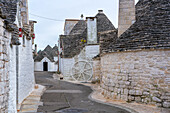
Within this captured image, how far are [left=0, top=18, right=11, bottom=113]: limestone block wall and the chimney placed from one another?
8.16m

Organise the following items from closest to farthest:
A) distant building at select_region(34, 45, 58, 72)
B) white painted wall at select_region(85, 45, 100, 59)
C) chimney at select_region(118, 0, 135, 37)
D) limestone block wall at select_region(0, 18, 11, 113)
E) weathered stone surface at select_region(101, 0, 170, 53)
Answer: limestone block wall at select_region(0, 18, 11, 113) → weathered stone surface at select_region(101, 0, 170, 53) → chimney at select_region(118, 0, 135, 37) → white painted wall at select_region(85, 45, 100, 59) → distant building at select_region(34, 45, 58, 72)

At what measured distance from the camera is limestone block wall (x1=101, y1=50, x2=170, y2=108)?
27.9 feet

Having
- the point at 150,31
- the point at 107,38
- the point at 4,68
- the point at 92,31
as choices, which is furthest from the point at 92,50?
the point at 4,68

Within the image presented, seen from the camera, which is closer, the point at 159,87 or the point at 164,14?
the point at 159,87

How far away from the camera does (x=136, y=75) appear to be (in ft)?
30.6

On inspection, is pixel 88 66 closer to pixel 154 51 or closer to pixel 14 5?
pixel 154 51

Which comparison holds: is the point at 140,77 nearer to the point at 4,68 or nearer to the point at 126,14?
the point at 126,14

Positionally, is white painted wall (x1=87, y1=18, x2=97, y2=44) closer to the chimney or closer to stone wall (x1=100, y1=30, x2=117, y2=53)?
stone wall (x1=100, y1=30, x2=117, y2=53)

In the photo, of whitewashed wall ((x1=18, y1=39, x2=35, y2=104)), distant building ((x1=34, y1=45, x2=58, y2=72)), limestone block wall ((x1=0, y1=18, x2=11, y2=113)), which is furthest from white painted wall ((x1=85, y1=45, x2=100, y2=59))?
distant building ((x1=34, y1=45, x2=58, y2=72))

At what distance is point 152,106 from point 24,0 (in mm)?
8553

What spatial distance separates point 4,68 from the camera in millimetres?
5082

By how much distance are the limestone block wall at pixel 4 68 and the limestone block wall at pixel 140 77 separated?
5.88 m

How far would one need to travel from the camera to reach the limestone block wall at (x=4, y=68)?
15.8 feet

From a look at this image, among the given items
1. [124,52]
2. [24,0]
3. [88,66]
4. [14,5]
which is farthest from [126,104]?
[88,66]
